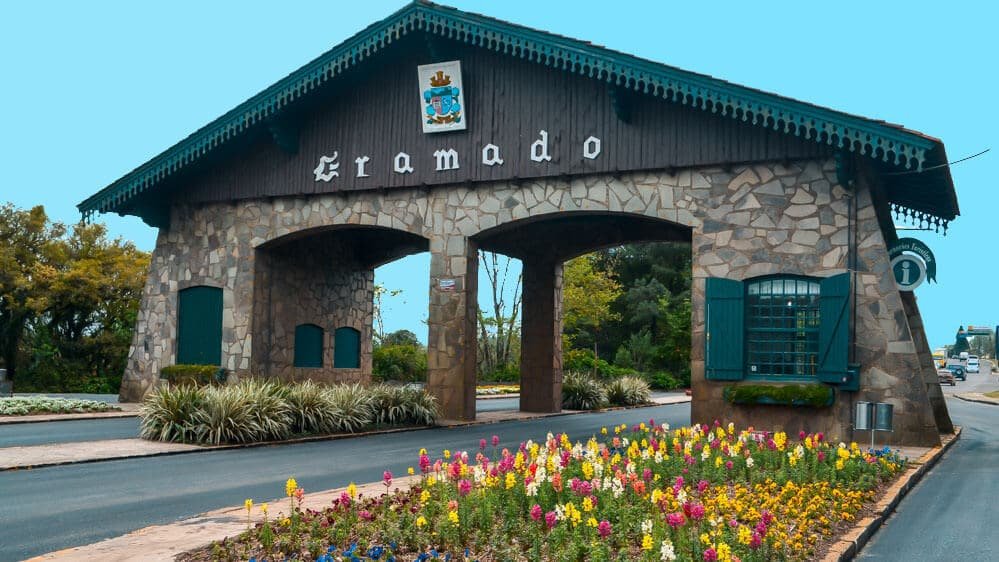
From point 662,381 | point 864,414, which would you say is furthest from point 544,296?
point 662,381

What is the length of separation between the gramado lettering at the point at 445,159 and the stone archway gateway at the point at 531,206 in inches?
1.7

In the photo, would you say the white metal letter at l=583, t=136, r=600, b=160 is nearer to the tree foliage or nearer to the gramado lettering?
the gramado lettering

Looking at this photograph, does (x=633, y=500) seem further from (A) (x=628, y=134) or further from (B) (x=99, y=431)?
(B) (x=99, y=431)

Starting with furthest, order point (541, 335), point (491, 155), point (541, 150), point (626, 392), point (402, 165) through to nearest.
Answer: point (626, 392)
point (541, 335)
point (402, 165)
point (491, 155)
point (541, 150)

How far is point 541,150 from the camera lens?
18234 mm

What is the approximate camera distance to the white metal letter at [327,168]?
2041 centimetres

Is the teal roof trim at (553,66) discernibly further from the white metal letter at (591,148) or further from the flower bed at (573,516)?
the flower bed at (573,516)

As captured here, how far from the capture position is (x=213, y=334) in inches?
867

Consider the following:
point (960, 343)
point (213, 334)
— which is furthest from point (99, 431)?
point (960, 343)

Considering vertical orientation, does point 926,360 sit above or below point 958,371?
above

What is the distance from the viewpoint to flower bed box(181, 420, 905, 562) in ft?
20.5

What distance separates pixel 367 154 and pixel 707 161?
7.45 meters

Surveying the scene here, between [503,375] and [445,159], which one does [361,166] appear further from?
[503,375]

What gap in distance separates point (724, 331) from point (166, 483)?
32.1ft
